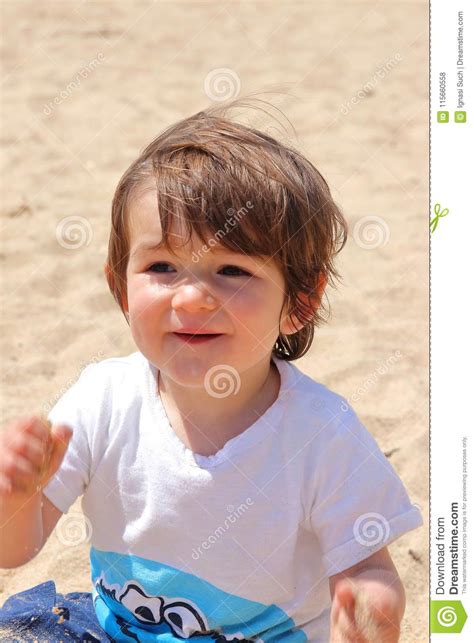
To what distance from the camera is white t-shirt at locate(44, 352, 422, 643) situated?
1.58 metres

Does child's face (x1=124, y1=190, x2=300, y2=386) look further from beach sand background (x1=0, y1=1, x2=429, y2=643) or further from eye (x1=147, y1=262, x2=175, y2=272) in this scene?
beach sand background (x1=0, y1=1, x2=429, y2=643)

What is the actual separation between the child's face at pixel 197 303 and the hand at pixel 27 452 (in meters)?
0.20

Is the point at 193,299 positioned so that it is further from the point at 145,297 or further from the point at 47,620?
the point at 47,620

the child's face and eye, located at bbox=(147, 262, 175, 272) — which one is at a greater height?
eye, located at bbox=(147, 262, 175, 272)

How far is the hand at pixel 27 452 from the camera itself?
1.47 m

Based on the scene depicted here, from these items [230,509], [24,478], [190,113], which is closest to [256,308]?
[230,509]

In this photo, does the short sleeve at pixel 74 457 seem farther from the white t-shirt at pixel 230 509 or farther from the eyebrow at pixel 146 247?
the eyebrow at pixel 146 247

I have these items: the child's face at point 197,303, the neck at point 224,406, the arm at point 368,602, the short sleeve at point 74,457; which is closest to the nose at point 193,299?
the child's face at point 197,303

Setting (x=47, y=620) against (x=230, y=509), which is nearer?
(x=230, y=509)

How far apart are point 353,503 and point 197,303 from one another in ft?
1.35

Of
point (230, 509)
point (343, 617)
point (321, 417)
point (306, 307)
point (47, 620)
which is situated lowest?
point (47, 620)

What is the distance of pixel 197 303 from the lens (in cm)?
147
